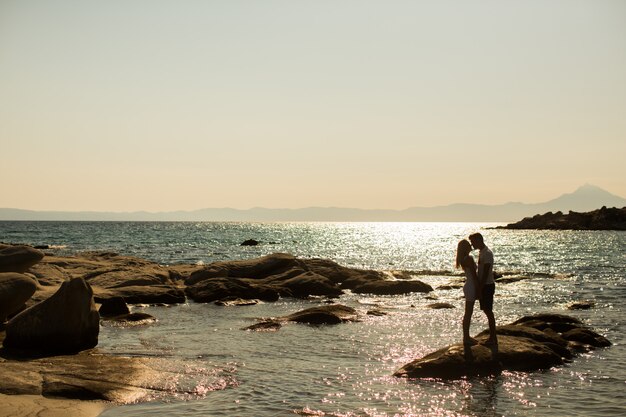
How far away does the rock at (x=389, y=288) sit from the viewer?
37250 millimetres

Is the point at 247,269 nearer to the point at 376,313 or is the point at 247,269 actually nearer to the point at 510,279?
the point at 376,313

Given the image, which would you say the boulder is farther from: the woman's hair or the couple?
the woman's hair

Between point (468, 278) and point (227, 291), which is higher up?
point (468, 278)

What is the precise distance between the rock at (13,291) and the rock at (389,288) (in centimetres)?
2162

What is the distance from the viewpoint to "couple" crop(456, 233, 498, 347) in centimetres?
1555

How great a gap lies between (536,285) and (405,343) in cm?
2693

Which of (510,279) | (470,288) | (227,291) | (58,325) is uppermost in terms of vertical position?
(470,288)

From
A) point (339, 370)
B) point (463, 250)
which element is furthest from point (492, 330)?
point (339, 370)

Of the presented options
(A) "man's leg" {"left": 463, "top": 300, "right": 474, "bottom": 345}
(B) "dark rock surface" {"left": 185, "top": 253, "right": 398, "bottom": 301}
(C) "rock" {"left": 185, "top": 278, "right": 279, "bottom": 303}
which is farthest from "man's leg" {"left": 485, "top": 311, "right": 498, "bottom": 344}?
(B) "dark rock surface" {"left": 185, "top": 253, "right": 398, "bottom": 301}

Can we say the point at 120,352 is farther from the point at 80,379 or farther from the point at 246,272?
the point at 246,272

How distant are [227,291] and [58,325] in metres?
16.3

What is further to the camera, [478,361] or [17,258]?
[17,258]

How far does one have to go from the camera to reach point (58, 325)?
16.4 metres

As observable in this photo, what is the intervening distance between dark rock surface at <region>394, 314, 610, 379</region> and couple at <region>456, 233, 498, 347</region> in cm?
38
